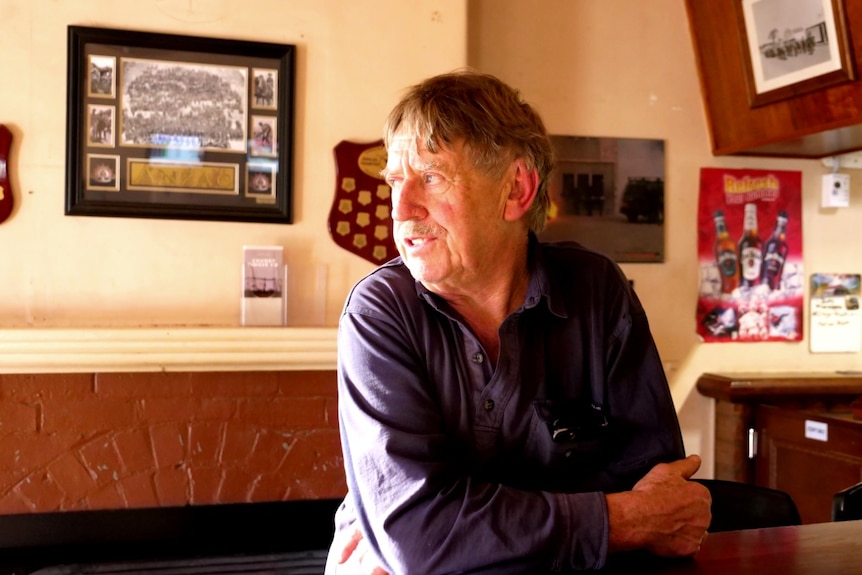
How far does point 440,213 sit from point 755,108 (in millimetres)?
1947

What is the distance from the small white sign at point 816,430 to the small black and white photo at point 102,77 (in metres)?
2.49

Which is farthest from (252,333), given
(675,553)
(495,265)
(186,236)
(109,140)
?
(675,553)

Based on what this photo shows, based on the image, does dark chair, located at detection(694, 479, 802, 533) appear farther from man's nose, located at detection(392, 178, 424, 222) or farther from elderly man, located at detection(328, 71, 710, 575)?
man's nose, located at detection(392, 178, 424, 222)

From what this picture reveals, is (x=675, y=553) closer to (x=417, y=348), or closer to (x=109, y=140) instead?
(x=417, y=348)

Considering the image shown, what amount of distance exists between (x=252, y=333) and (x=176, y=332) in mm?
214

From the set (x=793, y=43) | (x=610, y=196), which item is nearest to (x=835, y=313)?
(x=610, y=196)

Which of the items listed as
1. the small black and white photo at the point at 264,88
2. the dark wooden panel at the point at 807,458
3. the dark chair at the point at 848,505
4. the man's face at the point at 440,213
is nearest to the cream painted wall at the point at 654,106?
the dark wooden panel at the point at 807,458

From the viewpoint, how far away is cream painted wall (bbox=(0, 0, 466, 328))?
2381 millimetres

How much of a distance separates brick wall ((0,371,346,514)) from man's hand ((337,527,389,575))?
1158 mm

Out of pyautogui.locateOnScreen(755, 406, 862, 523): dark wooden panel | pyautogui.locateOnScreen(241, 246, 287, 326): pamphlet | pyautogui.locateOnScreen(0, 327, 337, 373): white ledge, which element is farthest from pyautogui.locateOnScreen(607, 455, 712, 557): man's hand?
pyautogui.locateOnScreen(755, 406, 862, 523): dark wooden panel

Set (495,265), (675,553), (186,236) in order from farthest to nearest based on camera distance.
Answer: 1. (186,236)
2. (495,265)
3. (675,553)

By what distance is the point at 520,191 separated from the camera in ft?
4.67

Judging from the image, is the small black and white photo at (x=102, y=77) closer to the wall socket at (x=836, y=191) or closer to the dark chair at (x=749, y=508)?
the dark chair at (x=749, y=508)

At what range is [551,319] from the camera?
142cm
